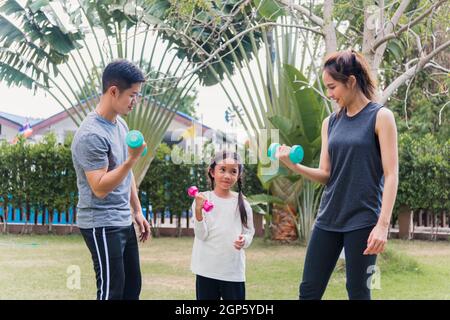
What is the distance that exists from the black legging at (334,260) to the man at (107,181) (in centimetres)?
90

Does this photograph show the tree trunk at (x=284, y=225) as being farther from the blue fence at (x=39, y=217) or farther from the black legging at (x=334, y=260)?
the black legging at (x=334, y=260)

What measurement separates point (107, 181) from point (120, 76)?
1.71 feet

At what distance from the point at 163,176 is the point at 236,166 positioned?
8.29 m

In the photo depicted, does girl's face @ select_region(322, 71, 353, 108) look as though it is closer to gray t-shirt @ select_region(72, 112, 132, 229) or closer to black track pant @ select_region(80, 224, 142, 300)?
gray t-shirt @ select_region(72, 112, 132, 229)

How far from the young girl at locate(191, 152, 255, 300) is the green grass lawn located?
2420mm

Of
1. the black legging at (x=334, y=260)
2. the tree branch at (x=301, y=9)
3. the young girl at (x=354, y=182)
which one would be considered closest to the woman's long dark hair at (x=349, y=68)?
the young girl at (x=354, y=182)

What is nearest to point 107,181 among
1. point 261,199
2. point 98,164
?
point 98,164

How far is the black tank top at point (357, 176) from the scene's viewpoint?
2.91 meters

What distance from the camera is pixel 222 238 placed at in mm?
3461

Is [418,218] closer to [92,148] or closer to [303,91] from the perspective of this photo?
[303,91]

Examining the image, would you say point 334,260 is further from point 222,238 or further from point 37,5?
point 37,5

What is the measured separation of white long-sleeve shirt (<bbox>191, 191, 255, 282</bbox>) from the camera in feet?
11.2
